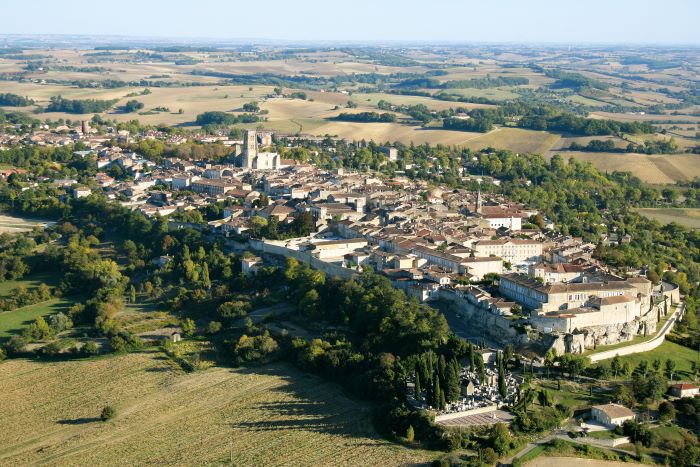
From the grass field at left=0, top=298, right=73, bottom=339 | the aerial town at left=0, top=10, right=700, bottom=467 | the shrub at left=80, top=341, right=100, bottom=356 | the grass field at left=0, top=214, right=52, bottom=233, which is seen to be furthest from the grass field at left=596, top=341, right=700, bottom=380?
the grass field at left=0, top=214, right=52, bottom=233

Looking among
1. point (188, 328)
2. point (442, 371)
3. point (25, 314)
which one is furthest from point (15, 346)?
point (442, 371)

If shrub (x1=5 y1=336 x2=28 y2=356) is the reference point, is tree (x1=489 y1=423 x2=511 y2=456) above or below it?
above

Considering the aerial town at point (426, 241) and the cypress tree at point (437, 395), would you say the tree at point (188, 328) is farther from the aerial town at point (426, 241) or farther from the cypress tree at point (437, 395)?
the cypress tree at point (437, 395)

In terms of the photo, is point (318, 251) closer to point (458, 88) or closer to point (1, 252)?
point (1, 252)

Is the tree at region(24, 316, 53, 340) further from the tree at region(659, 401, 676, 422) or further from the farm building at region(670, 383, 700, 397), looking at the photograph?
the farm building at region(670, 383, 700, 397)

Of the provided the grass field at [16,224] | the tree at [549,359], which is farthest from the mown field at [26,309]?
the tree at [549,359]

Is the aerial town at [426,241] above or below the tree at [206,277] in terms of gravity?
above

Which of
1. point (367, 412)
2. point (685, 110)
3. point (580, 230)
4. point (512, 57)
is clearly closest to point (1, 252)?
point (367, 412)
